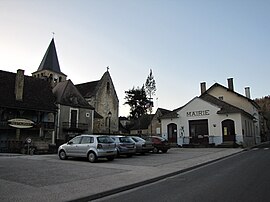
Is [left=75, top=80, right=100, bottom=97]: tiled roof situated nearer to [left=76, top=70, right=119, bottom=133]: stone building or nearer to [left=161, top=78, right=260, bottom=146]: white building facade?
[left=76, top=70, right=119, bottom=133]: stone building

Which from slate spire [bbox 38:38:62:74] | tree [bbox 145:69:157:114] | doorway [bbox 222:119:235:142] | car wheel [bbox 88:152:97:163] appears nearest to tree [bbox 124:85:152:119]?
tree [bbox 145:69:157:114]

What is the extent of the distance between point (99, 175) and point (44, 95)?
2607 centimetres

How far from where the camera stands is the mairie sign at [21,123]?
2786 cm

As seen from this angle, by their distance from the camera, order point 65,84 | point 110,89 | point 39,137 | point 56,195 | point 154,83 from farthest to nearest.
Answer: point 154,83 → point 110,89 → point 65,84 → point 39,137 → point 56,195

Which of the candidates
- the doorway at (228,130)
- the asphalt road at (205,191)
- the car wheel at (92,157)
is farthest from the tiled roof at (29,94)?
the asphalt road at (205,191)

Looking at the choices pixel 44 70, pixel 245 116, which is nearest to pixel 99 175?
pixel 245 116

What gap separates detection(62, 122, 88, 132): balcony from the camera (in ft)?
114

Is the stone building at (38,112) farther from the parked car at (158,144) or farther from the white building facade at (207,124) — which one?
the white building facade at (207,124)

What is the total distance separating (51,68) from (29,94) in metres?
24.4

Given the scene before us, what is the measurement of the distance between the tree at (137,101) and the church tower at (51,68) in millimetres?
19200

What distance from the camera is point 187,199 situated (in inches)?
259

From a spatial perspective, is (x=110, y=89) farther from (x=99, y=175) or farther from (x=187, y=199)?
(x=187, y=199)

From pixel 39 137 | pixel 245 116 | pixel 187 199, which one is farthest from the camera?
pixel 245 116

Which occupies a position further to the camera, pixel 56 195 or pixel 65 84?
pixel 65 84
